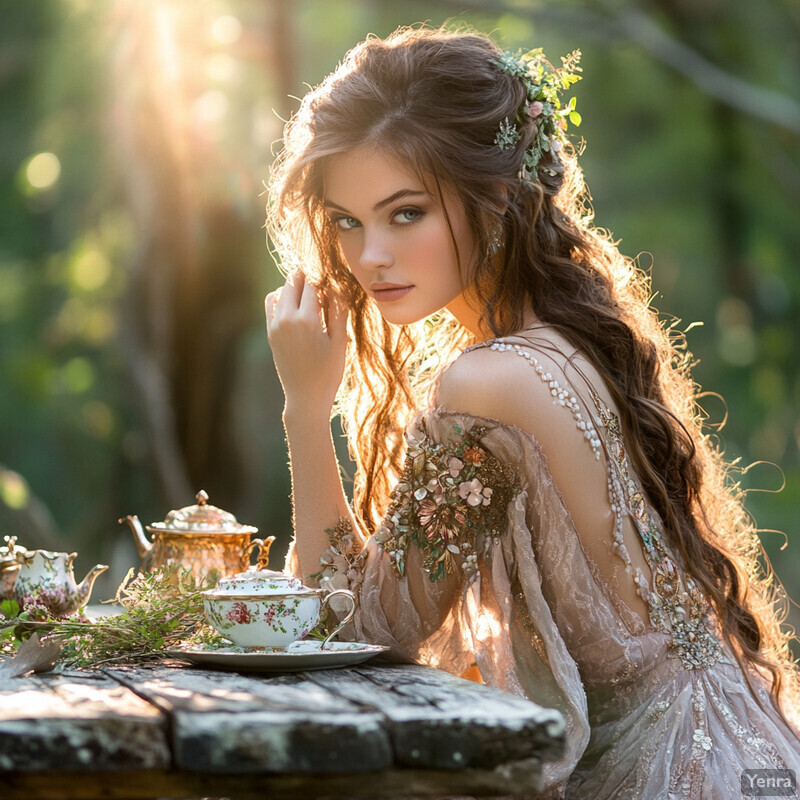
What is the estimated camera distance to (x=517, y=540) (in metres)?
2.17

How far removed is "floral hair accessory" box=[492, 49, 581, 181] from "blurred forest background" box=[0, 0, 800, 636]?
360cm

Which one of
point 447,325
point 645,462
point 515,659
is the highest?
point 447,325

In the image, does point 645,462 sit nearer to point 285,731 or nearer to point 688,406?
point 688,406

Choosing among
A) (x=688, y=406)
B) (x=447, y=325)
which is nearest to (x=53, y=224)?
(x=447, y=325)

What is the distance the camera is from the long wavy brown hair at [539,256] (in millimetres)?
2467

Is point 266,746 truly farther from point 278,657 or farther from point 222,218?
point 222,218

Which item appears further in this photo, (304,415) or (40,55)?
(40,55)

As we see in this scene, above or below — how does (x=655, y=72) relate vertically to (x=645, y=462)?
above

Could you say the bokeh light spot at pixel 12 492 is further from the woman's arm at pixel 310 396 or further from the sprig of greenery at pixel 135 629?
the sprig of greenery at pixel 135 629

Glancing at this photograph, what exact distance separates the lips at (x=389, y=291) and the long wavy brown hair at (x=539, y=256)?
149 mm

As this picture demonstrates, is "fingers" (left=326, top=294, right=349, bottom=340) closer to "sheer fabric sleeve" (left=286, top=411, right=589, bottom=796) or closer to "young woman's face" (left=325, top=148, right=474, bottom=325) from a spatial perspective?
"young woman's face" (left=325, top=148, right=474, bottom=325)

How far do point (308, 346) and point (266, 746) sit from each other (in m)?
1.38

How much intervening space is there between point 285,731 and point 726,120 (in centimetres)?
971

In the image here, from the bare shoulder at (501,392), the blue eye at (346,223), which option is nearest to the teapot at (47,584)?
the bare shoulder at (501,392)
